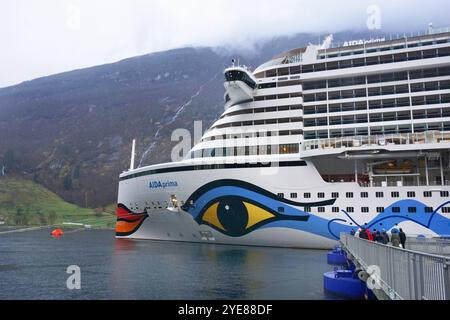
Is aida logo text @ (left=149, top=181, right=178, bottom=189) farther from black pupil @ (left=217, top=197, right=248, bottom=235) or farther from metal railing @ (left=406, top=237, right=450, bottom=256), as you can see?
metal railing @ (left=406, top=237, right=450, bottom=256)

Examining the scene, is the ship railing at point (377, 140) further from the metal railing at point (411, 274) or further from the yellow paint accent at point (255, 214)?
the metal railing at point (411, 274)

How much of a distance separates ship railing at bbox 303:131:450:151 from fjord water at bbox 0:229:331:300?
325 inches

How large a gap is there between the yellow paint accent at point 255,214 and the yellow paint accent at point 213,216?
104 inches

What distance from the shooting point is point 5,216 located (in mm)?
153125

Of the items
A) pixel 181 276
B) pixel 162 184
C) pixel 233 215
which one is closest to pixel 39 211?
pixel 162 184

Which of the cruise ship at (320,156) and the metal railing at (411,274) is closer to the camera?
the metal railing at (411,274)

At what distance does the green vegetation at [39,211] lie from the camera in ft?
487

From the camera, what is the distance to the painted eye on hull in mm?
32312

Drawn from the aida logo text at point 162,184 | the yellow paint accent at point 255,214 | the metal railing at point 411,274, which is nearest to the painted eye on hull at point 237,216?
the yellow paint accent at point 255,214

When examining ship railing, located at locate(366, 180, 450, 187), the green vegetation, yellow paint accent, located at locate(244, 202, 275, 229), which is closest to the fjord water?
yellow paint accent, located at locate(244, 202, 275, 229)

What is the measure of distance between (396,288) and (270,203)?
74.5 ft

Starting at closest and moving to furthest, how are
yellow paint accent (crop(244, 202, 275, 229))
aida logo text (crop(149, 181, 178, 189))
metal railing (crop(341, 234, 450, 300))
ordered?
metal railing (crop(341, 234, 450, 300))
yellow paint accent (crop(244, 202, 275, 229))
aida logo text (crop(149, 181, 178, 189))

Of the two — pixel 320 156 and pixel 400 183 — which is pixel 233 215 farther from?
pixel 400 183

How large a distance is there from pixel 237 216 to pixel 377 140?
12.4m
